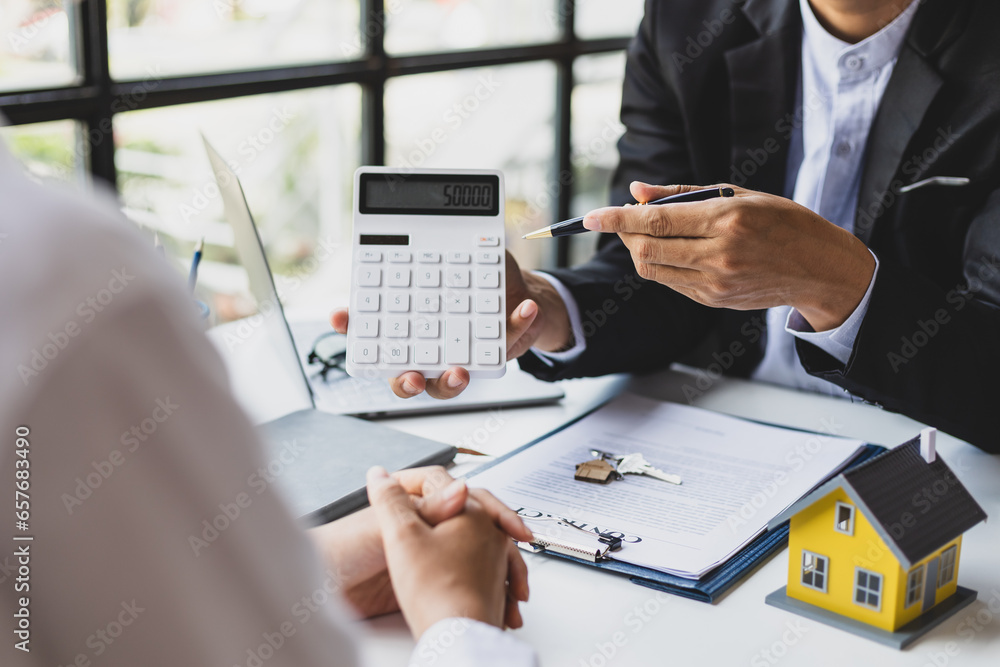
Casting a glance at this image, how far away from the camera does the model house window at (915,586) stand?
2.39 feet

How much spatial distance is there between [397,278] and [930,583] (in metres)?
0.59

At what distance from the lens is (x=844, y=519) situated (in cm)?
74

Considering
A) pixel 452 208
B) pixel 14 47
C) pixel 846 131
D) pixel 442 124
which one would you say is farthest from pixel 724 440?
pixel 442 124

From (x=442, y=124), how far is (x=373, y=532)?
1899mm

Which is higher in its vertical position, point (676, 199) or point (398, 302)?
point (676, 199)

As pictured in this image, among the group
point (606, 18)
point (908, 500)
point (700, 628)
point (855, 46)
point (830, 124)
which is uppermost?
point (606, 18)

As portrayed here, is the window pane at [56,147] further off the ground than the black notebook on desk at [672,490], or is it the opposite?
the window pane at [56,147]

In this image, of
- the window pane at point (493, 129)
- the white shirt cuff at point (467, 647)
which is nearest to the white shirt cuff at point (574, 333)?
the white shirt cuff at point (467, 647)

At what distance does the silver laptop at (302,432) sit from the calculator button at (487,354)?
0.41 feet


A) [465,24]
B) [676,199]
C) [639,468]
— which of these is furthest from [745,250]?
[465,24]

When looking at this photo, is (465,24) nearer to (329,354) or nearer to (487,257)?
(329,354)

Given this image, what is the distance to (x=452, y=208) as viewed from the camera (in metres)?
1.03

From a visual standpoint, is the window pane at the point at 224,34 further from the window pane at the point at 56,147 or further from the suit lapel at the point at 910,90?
the suit lapel at the point at 910,90

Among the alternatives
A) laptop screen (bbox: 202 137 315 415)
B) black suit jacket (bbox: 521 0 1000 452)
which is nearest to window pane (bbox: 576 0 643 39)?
black suit jacket (bbox: 521 0 1000 452)
